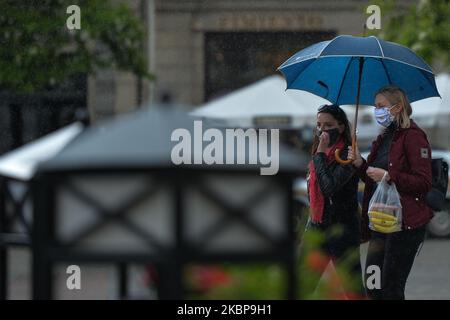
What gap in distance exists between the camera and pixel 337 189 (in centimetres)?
659

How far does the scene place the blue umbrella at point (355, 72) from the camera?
688 centimetres

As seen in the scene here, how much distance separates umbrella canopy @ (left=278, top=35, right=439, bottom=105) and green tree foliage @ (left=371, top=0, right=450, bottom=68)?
7896 mm

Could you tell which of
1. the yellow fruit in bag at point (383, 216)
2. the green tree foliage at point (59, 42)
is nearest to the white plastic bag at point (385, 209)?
the yellow fruit in bag at point (383, 216)

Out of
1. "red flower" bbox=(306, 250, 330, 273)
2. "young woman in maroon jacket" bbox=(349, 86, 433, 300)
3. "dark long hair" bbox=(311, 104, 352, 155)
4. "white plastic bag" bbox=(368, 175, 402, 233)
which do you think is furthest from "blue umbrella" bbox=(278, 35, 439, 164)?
"red flower" bbox=(306, 250, 330, 273)

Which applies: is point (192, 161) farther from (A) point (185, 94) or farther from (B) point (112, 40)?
(A) point (185, 94)

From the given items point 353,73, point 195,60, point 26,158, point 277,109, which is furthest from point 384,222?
point 195,60

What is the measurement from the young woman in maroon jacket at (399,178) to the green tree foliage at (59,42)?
856 cm

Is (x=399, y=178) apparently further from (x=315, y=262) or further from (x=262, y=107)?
(x=262, y=107)

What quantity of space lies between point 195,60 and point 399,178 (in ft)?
52.2

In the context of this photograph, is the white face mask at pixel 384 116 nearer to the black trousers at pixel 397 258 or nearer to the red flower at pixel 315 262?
the black trousers at pixel 397 258

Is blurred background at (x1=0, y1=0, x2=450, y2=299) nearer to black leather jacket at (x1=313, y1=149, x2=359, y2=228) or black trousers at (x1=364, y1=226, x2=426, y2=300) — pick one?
black leather jacket at (x1=313, y1=149, x2=359, y2=228)

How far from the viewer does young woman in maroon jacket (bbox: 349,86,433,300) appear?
647 centimetres

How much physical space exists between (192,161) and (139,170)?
22 centimetres
